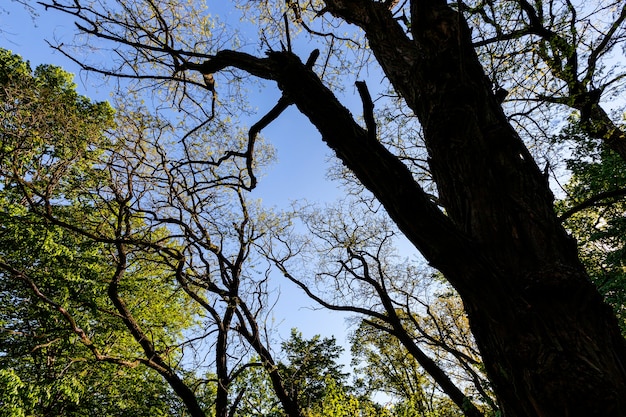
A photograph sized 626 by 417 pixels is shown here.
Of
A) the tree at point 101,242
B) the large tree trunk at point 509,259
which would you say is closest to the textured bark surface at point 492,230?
the large tree trunk at point 509,259

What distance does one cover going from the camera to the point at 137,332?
7.43 metres

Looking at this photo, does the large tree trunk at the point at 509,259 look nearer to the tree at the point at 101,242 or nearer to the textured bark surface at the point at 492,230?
the textured bark surface at the point at 492,230

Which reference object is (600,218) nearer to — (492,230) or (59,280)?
(492,230)

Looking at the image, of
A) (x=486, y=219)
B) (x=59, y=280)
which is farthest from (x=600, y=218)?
(x=59, y=280)

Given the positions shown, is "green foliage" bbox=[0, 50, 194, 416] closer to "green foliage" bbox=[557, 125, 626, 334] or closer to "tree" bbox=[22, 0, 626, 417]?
"tree" bbox=[22, 0, 626, 417]

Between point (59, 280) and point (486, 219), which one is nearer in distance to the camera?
point (486, 219)

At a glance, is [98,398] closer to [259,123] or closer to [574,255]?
[259,123]

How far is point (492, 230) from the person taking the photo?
1.89 metres

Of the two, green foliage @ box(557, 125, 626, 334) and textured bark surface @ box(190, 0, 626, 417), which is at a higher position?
green foliage @ box(557, 125, 626, 334)

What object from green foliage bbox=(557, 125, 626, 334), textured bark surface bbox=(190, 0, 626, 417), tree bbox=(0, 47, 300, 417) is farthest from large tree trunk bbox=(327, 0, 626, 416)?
green foliage bbox=(557, 125, 626, 334)

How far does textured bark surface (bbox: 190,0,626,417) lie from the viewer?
1.46 metres

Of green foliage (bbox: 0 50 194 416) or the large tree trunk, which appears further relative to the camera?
green foliage (bbox: 0 50 194 416)

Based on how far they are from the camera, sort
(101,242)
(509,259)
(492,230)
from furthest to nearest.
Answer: (101,242) < (492,230) < (509,259)

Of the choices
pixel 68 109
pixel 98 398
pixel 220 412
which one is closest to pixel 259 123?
pixel 220 412
